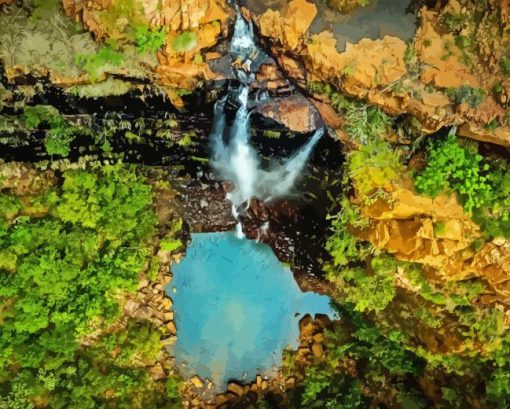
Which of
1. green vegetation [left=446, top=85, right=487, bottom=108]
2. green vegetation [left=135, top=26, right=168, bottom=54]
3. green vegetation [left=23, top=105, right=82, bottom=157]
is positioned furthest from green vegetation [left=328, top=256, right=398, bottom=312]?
green vegetation [left=23, top=105, right=82, bottom=157]

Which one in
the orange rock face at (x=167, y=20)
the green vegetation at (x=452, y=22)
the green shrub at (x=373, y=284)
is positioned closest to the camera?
the green vegetation at (x=452, y=22)

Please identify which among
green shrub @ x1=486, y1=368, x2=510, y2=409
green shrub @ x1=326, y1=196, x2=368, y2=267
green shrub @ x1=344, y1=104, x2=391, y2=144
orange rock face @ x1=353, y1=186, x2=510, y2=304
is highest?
green shrub @ x1=344, y1=104, x2=391, y2=144

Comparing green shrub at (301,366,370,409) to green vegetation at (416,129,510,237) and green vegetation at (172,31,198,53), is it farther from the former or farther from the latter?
green vegetation at (172,31,198,53)

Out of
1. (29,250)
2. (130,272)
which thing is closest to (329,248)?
(130,272)

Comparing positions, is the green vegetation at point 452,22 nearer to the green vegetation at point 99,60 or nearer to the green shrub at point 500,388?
the green vegetation at point 99,60

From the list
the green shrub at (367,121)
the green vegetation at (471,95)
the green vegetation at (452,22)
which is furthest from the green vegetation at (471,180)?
the green vegetation at (452,22)
